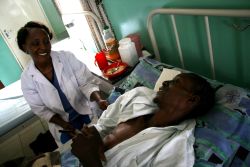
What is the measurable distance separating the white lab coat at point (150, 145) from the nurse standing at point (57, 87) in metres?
0.43

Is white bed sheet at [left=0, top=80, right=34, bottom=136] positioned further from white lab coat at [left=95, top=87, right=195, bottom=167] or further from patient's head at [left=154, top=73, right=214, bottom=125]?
patient's head at [left=154, top=73, right=214, bottom=125]

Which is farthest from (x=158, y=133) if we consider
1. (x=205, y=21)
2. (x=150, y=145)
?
(x=205, y=21)

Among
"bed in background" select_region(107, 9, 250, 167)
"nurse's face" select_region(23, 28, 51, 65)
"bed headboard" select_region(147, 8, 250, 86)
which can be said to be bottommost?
"bed in background" select_region(107, 9, 250, 167)

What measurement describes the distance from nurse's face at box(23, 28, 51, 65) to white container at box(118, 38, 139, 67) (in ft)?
1.81

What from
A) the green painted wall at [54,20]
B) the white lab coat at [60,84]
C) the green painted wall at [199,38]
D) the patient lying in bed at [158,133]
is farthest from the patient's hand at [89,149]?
the green painted wall at [54,20]

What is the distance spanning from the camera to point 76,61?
1.93m

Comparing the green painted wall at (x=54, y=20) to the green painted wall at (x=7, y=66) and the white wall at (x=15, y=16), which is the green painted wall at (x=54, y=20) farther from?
the green painted wall at (x=7, y=66)

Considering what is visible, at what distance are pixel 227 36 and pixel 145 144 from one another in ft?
2.30

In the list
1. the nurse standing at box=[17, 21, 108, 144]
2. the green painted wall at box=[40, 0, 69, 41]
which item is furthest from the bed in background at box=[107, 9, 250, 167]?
the green painted wall at box=[40, 0, 69, 41]

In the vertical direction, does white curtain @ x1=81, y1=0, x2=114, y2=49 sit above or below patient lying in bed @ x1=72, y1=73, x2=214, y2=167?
above

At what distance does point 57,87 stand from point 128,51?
60 centimetres

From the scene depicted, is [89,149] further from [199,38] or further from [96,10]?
[96,10]

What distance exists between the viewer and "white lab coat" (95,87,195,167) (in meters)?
1.03

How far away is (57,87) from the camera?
188 centimetres
